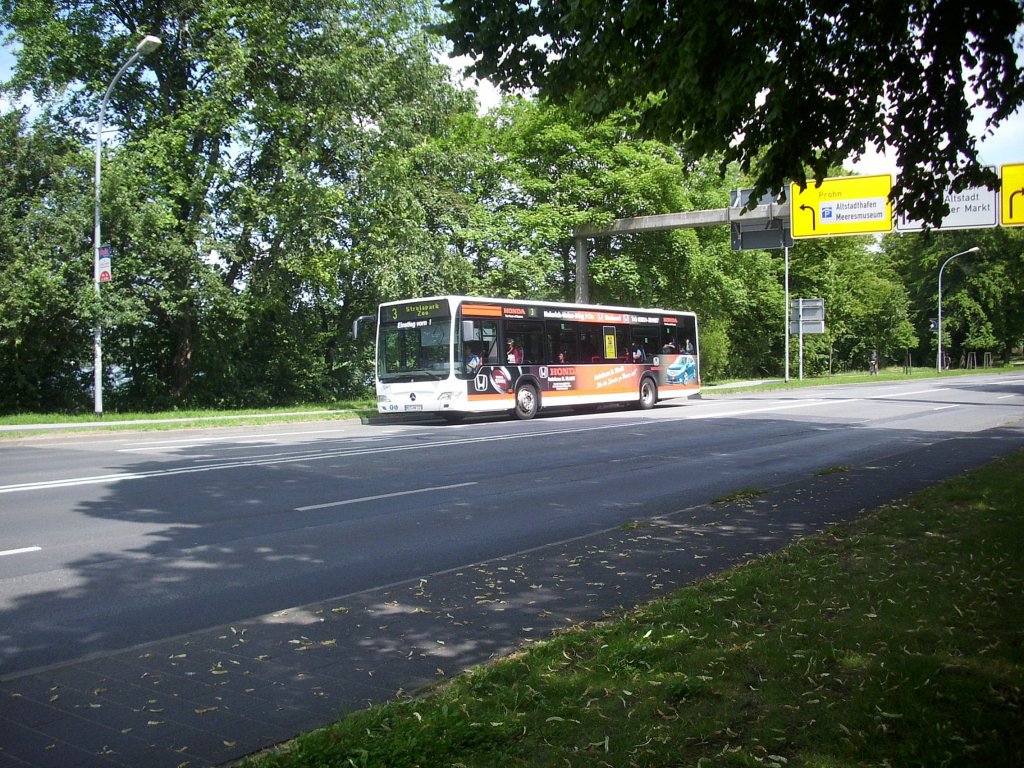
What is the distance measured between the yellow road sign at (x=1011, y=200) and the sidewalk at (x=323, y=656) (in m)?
17.8

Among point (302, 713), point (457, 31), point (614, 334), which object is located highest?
point (457, 31)

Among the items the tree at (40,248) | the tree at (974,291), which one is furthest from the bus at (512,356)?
the tree at (974,291)

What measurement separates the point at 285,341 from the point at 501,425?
12734 millimetres

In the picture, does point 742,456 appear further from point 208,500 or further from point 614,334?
point 614,334

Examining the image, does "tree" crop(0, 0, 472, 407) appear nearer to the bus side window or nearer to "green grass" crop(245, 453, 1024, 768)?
the bus side window

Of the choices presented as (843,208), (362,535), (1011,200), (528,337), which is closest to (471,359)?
(528,337)

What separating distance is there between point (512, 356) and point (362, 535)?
15.8 m

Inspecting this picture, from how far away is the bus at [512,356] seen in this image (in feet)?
73.8

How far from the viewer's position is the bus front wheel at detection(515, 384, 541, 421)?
24.4 metres

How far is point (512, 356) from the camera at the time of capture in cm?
2409

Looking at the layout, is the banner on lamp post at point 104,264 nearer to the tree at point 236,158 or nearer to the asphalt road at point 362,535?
the tree at point 236,158

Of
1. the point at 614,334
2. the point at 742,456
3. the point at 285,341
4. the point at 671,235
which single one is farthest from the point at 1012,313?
the point at 742,456

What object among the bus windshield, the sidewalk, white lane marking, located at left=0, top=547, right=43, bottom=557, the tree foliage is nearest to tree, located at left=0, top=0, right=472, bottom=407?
the tree foliage

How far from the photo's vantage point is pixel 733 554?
7328 millimetres
